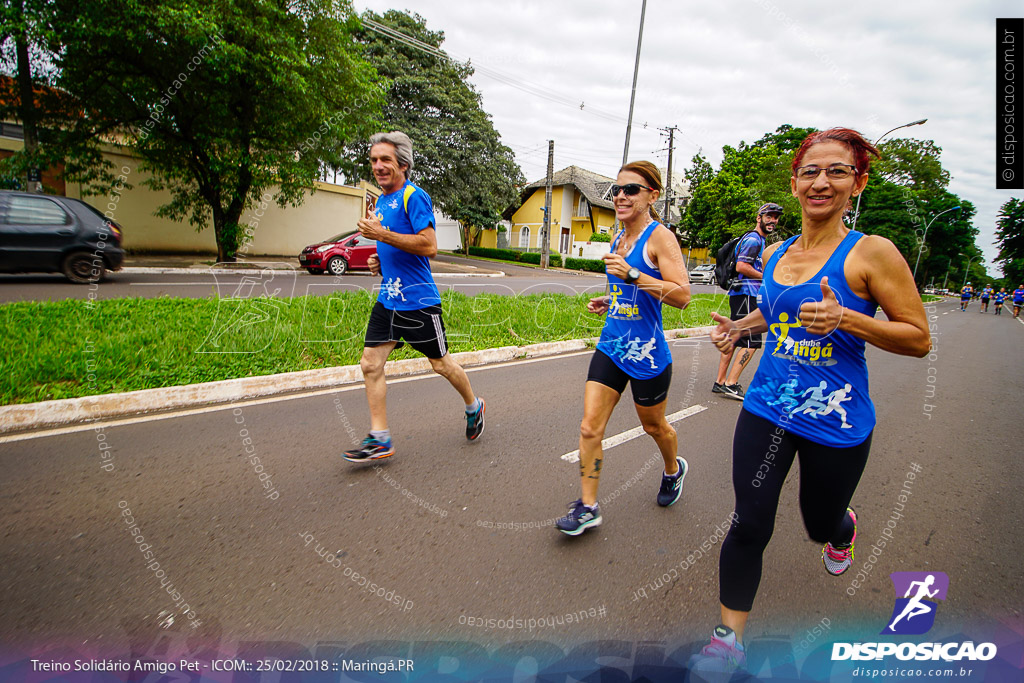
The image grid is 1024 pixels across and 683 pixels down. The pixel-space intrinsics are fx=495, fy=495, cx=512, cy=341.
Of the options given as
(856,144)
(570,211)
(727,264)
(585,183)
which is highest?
(585,183)

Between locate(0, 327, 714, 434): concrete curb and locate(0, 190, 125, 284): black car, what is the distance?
636cm

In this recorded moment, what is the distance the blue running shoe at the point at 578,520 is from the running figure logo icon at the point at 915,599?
1.29m

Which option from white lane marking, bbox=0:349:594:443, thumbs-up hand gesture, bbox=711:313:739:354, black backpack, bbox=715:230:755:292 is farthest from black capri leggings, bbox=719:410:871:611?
white lane marking, bbox=0:349:594:443

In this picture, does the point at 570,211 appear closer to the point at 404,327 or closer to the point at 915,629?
the point at 404,327

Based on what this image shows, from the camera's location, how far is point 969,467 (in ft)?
13.1

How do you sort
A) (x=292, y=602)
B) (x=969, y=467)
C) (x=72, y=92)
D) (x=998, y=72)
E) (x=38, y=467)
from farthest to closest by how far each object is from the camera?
(x=72, y=92) → (x=969, y=467) → (x=998, y=72) → (x=38, y=467) → (x=292, y=602)

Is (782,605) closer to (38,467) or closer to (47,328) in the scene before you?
(38,467)

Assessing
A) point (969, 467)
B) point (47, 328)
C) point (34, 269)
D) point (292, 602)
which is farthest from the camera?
point (34, 269)

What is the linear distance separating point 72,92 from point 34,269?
674 cm

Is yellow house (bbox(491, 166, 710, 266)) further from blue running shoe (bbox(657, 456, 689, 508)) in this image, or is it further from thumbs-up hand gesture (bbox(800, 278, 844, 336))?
thumbs-up hand gesture (bbox(800, 278, 844, 336))

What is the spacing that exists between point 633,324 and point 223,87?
48.3 feet

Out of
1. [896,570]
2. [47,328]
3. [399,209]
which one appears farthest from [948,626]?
[47,328]

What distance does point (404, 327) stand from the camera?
11.1ft

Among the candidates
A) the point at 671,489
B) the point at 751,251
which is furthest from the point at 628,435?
the point at 751,251
